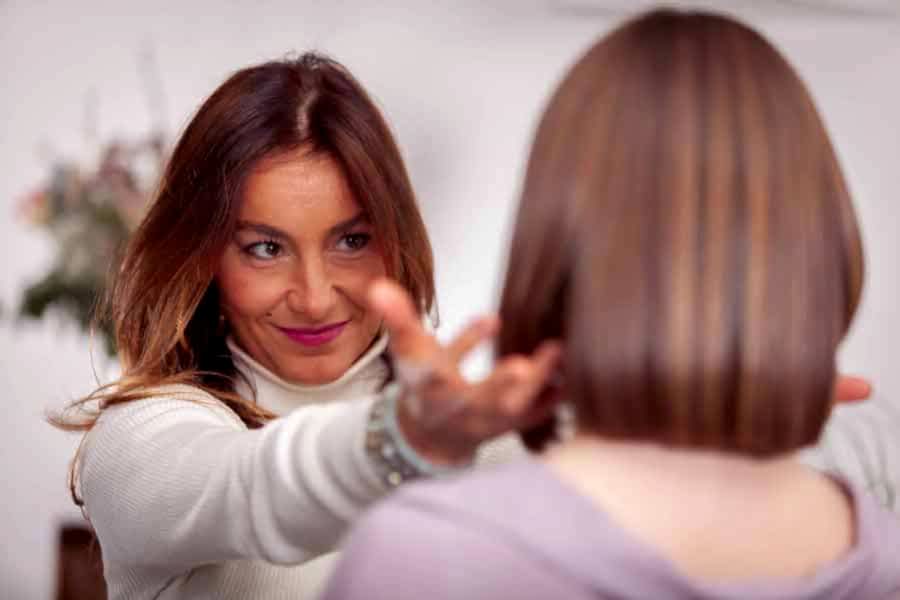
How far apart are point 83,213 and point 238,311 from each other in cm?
253

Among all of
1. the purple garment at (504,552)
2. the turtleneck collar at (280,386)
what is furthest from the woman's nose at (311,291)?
the purple garment at (504,552)

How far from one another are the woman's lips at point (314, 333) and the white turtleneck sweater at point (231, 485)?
0.07 meters

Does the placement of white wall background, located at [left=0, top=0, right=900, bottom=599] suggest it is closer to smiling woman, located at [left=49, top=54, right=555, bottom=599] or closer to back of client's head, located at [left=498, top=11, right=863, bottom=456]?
smiling woman, located at [left=49, top=54, right=555, bottom=599]

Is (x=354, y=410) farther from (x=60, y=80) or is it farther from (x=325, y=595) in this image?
(x=60, y=80)

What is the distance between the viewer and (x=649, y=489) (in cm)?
86

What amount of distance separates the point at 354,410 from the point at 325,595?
267 millimetres

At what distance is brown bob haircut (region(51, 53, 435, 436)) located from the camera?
1.60 metres

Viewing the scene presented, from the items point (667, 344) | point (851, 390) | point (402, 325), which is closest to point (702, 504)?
point (667, 344)

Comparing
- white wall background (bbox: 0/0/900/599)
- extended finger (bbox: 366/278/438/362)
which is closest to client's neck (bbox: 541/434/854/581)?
extended finger (bbox: 366/278/438/362)

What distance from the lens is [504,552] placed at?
2.65 ft

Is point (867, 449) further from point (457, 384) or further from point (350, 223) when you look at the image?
point (457, 384)

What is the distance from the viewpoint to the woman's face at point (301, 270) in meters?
1.58

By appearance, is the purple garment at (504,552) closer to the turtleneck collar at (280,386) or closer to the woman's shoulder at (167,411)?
the woman's shoulder at (167,411)

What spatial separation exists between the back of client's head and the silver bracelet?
0.59ft
